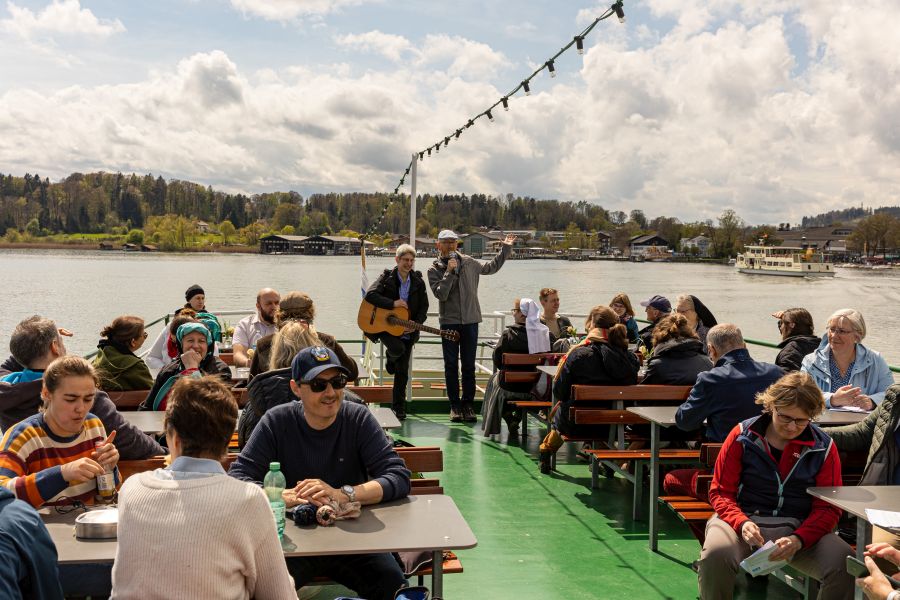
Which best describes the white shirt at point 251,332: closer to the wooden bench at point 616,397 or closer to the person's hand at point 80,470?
the wooden bench at point 616,397

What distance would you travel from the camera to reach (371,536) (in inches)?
98.0

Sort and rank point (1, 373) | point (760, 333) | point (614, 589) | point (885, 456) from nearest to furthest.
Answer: point (885, 456) → point (614, 589) → point (1, 373) → point (760, 333)

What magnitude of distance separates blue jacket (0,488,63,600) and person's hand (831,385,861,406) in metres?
4.29

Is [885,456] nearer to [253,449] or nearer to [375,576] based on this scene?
[375,576]

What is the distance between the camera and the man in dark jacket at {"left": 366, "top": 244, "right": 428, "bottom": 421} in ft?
26.0

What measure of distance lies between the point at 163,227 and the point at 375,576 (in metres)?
109

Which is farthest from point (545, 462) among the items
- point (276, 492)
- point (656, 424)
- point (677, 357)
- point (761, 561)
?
point (276, 492)

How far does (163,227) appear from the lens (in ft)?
343

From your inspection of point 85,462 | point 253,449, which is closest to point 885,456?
point 253,449

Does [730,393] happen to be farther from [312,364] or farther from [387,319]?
[387,319]

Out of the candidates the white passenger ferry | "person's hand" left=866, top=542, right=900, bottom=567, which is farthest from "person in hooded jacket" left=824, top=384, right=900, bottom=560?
the white passenger ferry

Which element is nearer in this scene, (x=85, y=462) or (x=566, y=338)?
(x=85, y=462)

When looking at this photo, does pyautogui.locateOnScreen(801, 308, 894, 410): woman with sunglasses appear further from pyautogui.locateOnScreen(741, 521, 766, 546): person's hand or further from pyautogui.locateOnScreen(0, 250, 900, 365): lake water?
pyautogui.locateOnScreen(0, 250, 900, 365): lake water

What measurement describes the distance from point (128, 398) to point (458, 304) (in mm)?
3691
